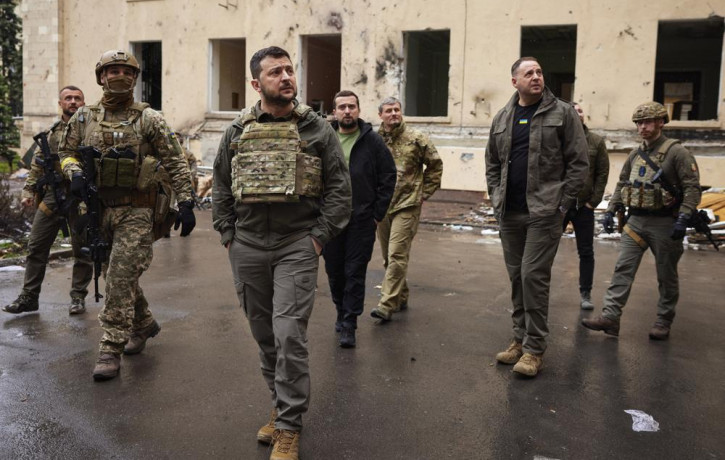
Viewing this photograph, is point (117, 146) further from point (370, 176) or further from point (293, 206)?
point (370, 176)

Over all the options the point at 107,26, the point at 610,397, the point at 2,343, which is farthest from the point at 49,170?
the point at 107,26

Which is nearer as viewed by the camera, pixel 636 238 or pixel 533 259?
pixel 533 259

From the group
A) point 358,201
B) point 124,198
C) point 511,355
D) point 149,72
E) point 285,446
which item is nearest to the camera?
point 285,446

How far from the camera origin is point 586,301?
6723mm

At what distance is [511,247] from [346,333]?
4.82ft

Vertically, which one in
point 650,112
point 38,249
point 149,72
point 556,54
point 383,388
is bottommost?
point 383,388

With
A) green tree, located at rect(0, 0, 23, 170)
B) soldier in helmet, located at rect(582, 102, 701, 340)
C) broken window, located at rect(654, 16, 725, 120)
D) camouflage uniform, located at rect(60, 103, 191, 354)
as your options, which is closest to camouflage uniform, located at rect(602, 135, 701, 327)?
soldier in helmet, located at rect(582, 102, 701, 340)

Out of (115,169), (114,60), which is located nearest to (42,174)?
(115,169)

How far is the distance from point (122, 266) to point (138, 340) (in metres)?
0.75

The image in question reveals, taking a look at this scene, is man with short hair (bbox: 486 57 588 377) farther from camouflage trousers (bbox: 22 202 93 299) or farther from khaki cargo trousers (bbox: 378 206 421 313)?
camouflage trousers (bbox: 22 202 93 299)

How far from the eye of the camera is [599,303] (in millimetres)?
7000

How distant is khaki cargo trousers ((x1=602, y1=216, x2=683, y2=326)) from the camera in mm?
5574

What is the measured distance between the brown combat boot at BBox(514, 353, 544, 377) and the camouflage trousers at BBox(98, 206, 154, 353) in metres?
2.75

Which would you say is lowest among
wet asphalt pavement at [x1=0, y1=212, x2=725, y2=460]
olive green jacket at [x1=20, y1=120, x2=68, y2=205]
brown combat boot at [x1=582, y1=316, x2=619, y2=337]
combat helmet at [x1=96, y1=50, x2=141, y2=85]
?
wet asphalt pavement at [x1=0, y1=212, x2=725, y2=460]
